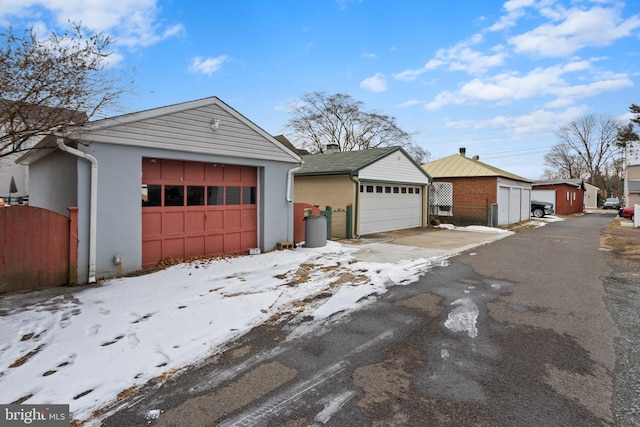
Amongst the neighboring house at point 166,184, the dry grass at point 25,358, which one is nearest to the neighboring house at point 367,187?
the neighboring house at point 166,184

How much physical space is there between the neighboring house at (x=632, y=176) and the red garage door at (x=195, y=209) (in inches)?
1359

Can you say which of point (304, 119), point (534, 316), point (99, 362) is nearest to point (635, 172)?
point (304, 119)

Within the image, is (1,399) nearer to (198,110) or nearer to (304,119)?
(198,110)

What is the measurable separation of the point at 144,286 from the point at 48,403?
11.7 ft

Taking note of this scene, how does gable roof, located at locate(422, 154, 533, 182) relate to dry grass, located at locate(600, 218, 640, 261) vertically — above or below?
above

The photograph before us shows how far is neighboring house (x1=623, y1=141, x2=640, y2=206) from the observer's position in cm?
2959

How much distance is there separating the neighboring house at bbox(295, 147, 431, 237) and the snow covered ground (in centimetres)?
579

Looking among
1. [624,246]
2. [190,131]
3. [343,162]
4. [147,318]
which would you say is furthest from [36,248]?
[624,246]

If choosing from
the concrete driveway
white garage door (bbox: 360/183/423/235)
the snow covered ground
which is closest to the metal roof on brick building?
white garage door (bbox: 360/183/423/235)

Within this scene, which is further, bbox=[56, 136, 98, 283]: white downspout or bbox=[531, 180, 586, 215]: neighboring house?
bbox=[531, 180, 586, 215]: neighboring house

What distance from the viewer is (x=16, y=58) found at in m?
4.87

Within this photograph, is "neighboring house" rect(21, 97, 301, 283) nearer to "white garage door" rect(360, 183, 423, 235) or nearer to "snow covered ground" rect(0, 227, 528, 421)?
"snow covered ground" rect(0, 227, 528, 421)

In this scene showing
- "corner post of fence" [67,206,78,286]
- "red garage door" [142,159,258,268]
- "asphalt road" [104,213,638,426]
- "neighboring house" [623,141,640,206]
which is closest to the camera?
"asphalt road" [104,213,638,426]

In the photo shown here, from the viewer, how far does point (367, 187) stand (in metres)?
14.5
